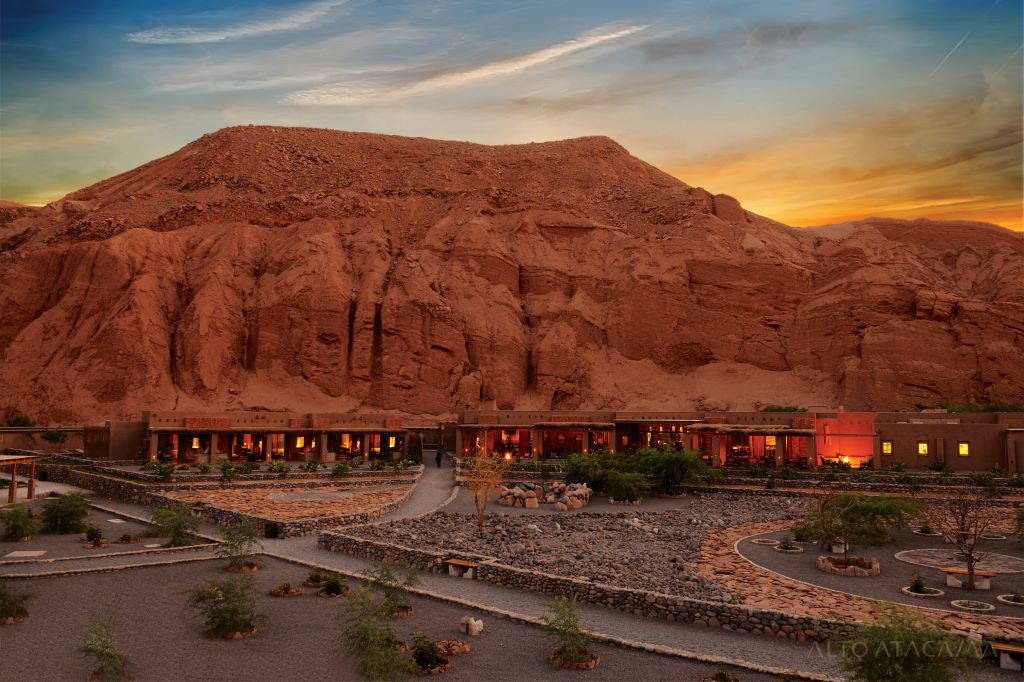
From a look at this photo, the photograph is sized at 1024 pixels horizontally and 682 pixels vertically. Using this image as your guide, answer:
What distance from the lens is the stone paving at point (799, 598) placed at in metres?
13.5

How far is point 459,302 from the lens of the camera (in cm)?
Answer: 7138

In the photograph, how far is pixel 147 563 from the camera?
17.6 meters

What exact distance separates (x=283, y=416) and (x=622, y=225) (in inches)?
1868

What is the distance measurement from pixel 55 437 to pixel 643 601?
168 feet

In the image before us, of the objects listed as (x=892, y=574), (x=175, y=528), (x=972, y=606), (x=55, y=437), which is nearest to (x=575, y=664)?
(x=972, y=606)

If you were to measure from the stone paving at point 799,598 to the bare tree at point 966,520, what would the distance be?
322cm

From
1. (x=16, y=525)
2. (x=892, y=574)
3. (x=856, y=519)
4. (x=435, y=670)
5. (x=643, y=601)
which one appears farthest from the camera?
(x=16, y=525)

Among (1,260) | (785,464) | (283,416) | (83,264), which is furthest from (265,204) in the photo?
(785,464)

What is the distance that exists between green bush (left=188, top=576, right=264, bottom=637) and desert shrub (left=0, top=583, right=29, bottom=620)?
10.1 feet

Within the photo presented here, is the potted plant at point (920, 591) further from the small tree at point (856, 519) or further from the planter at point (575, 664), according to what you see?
the planter at point (575, 664)

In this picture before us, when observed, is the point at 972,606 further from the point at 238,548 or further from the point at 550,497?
the point at 550,497

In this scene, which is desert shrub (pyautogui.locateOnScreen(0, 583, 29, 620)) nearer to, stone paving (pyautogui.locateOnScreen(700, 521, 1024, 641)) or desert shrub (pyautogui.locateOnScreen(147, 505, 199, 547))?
desert shrub (pyautogui.locateOnScreen(147, 505, 199, 547))

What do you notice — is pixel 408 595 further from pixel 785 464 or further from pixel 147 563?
pixel 785 464

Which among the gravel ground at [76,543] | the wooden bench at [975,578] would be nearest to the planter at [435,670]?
the gravel ground at [76,543]
